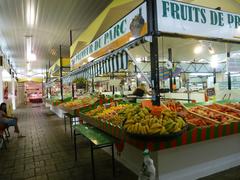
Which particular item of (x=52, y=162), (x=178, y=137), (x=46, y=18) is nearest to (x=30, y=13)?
(x=46, y=18)

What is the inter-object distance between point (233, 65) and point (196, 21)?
278cm

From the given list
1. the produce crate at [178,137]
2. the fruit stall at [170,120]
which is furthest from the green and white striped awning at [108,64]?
the produce crate at [178,137]

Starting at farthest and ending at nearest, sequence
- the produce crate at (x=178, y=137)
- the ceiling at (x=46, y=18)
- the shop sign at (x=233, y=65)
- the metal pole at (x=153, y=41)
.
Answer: the ceiling at (x=46, y=18) < the shop sign at (x=233, y=65) < the metal pole at (x=153, y=41) < the produce crate at (x=178, y=137)

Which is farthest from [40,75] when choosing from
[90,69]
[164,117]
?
[164,117]

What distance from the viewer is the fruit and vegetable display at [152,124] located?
2.47 metres

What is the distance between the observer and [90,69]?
253 inches

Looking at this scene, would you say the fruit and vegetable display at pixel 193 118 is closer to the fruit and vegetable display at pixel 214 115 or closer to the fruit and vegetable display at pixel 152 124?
the fruit and vegetable display at pixel 214 115

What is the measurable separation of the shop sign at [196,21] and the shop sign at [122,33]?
0.34 metres

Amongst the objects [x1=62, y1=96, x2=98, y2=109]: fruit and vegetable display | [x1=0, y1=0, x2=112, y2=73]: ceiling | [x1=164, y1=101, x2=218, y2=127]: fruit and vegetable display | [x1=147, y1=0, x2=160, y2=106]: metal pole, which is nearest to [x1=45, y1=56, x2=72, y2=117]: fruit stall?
[x1=0, y1=0, x2=112, y2=73]: ceiling

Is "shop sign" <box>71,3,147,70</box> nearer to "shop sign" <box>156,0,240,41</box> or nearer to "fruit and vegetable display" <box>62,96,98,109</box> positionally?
"shop sign" <box>156,0,240,41</box>

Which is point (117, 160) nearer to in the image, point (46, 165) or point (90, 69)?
point (46, 165)

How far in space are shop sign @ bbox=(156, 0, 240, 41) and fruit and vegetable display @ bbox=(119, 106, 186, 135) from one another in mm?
1388

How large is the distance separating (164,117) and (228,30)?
8.71ft

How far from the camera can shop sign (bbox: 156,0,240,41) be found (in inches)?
125
